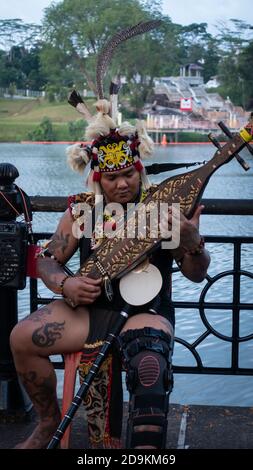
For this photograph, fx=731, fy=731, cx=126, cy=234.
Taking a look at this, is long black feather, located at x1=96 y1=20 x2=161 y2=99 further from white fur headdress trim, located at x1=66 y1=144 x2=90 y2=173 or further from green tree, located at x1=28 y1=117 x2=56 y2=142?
green tree, located at x1=28 y1=117 x2=56 y2=142

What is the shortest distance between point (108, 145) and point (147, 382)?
3.10ft

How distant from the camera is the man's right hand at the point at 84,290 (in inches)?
105

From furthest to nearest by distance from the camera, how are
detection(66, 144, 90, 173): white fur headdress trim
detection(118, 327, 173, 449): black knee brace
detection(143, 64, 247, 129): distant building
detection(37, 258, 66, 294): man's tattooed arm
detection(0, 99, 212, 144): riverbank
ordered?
detection(143, 64, 247, 129): distant building, detection(0, 99, 212, 144): riverbank, detection(66, 144, 90, 173): white fur headdress trim, detection(37, 258, 66, 294): man's tattooed arm, detection(118, 327, 173, 449): black knee brace

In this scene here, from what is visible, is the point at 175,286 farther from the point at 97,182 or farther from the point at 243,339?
the point at 97,182

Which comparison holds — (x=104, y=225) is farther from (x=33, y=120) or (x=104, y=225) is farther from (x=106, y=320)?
(x=33, y=120)

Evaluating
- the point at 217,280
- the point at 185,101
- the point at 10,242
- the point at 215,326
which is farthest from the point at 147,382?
the point at 185,101

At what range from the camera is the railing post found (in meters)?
3.02

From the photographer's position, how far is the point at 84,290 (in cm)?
267

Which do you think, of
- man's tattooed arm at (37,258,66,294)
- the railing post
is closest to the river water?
the railing post

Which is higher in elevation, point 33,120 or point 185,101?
point 185,101

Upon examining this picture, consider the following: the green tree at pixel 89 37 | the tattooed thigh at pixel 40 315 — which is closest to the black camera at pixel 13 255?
the tattooed thigh at pixel 40 315

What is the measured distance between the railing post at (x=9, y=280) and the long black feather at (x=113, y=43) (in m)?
0.52

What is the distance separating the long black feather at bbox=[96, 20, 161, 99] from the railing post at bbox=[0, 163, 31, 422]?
1.71ft

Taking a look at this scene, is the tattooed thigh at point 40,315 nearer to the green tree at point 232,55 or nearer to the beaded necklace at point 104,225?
the beaded necklace at point 104,225
